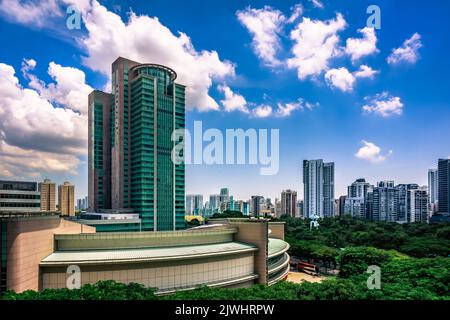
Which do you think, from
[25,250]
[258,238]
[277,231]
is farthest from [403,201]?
[25,250]

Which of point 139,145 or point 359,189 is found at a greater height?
point 139,145

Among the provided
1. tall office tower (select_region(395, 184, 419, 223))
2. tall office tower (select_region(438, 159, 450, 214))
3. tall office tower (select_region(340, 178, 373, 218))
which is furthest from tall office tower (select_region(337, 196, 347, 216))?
tall office tower (select_region(438, 159, 450, 214))

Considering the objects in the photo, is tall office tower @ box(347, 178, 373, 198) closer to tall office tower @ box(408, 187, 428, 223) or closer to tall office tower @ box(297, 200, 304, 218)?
tall office tower @ box(408, 187, 428, 223)

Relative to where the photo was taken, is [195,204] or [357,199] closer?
[357,199]

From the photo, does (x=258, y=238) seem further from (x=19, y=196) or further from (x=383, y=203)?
(x=383, y=203)

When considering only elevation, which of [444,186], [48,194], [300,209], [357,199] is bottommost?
[300,209]

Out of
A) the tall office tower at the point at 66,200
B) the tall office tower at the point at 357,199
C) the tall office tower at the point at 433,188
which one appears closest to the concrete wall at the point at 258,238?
the tall office tower at the point at 433,188
